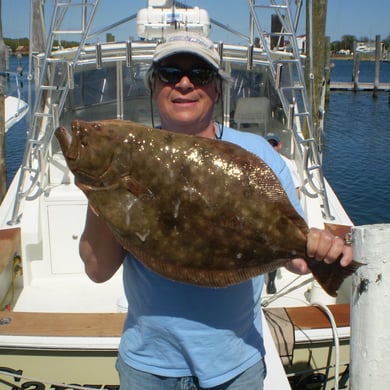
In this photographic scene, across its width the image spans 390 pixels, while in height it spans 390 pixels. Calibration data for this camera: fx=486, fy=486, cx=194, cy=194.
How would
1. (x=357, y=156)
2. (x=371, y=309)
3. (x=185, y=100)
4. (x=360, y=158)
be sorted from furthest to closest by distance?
(x=357, y=156), (x=360, y=158), (x=371, y=309), (x=185, y=100)

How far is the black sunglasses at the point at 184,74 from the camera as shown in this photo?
180cm

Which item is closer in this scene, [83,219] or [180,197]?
[180,197]

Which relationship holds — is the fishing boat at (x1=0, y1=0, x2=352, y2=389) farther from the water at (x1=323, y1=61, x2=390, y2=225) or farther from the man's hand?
the water at (x1=323, y1=61, x2=390, y2=225)

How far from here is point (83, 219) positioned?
5.01 m

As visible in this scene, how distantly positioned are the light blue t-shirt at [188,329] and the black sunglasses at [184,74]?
10.8 inches

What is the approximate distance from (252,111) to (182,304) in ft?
17.6

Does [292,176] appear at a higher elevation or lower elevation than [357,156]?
higher

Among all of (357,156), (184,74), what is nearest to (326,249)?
(184,74)

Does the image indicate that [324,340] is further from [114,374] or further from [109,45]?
[109,45]

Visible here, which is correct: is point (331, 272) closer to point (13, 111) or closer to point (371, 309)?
point (371, 309)

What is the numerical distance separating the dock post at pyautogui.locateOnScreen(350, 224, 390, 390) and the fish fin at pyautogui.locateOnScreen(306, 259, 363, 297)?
411mm

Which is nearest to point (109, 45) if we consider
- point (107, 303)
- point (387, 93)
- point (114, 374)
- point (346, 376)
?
point (107, 303)

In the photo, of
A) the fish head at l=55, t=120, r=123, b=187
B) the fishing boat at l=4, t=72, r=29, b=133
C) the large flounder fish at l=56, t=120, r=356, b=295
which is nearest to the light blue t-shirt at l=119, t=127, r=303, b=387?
the large flounder fish at l=56, t=120, r=356, b=295

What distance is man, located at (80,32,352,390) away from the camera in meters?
1.79
